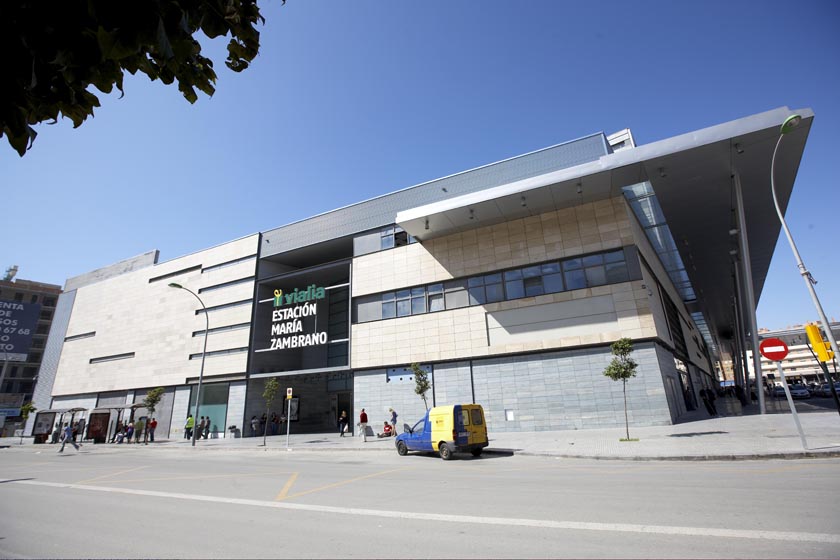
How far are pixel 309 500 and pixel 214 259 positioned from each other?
113 ft

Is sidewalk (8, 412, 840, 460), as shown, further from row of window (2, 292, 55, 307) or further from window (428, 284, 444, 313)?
row of window (2, 292, 55, 307)

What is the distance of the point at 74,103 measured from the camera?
3.28m

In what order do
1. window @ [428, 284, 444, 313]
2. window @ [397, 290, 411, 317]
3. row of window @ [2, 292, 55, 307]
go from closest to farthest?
window @ [428, 284, 444, 313] < window @ [397, 290, 411, 317] < row of window @ [2, 292, 55, 307]

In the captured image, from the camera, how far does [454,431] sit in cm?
1455

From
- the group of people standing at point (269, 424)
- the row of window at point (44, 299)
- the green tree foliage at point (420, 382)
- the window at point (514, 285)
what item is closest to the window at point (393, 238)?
the window at point (514, 285)

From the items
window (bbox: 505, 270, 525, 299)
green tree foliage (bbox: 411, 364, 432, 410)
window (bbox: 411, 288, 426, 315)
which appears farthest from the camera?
window (bbox: 411, 288, 426, 315)

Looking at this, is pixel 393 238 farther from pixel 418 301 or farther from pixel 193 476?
pixel 193 476

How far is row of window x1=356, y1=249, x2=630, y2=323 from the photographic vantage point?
71.3 ft

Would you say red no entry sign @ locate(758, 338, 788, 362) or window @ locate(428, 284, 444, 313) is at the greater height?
window @ locate(428, 284, 444, 313)

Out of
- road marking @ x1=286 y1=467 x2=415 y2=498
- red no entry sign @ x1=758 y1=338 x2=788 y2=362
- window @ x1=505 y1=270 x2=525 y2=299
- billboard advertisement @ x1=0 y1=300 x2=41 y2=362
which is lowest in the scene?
road marking @ x1=286 y1=467 x2=415 y2=498

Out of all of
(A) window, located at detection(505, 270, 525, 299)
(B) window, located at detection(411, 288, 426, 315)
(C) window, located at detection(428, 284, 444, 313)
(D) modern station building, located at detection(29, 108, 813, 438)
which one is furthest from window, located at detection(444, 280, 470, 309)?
(A) window, located at detection(505, 270, 525, 299)

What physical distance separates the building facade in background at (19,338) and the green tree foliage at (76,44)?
166 feet

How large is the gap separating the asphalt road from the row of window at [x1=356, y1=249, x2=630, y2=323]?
1258 cm

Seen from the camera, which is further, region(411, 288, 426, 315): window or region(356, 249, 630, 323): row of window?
region(411, 288, 426, 315): window
